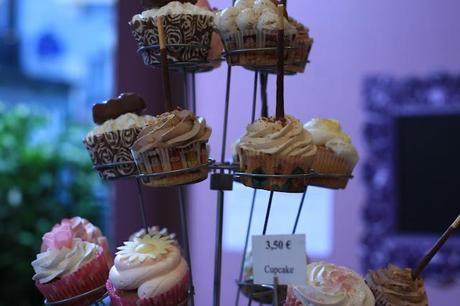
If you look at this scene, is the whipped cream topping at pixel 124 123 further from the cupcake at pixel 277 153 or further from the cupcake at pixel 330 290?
the cupcake at pixel 330 290

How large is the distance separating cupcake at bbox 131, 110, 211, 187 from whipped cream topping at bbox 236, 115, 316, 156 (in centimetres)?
10

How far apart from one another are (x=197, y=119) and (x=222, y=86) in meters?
1.86

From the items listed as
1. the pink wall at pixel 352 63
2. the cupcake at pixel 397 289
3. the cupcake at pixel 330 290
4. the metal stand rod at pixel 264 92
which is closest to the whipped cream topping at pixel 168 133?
the metal stand rod at pixel 264 92

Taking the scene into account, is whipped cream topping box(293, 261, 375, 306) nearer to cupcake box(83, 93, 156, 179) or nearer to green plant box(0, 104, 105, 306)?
cupcake box(83, 93, 156, 179)

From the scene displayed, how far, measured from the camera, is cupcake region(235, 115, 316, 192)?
1.28 meters

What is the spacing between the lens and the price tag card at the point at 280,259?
46.1 inches

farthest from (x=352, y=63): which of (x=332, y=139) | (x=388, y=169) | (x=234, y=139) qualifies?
(x=332, y=139)

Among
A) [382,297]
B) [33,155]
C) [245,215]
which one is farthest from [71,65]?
[382,297]

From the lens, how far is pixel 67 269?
4.46ft

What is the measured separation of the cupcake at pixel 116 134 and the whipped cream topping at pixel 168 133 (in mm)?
132

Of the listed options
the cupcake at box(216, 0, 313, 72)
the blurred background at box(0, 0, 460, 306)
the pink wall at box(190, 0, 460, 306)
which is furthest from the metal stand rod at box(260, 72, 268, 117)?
the pink wall at box(190, 0, 460, 306)

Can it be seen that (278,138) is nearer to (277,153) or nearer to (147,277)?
(277,153)

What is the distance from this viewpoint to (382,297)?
130cm

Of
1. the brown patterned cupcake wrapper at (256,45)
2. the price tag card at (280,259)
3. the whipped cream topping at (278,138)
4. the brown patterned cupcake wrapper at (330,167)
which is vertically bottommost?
the price tag card at (280,259)
